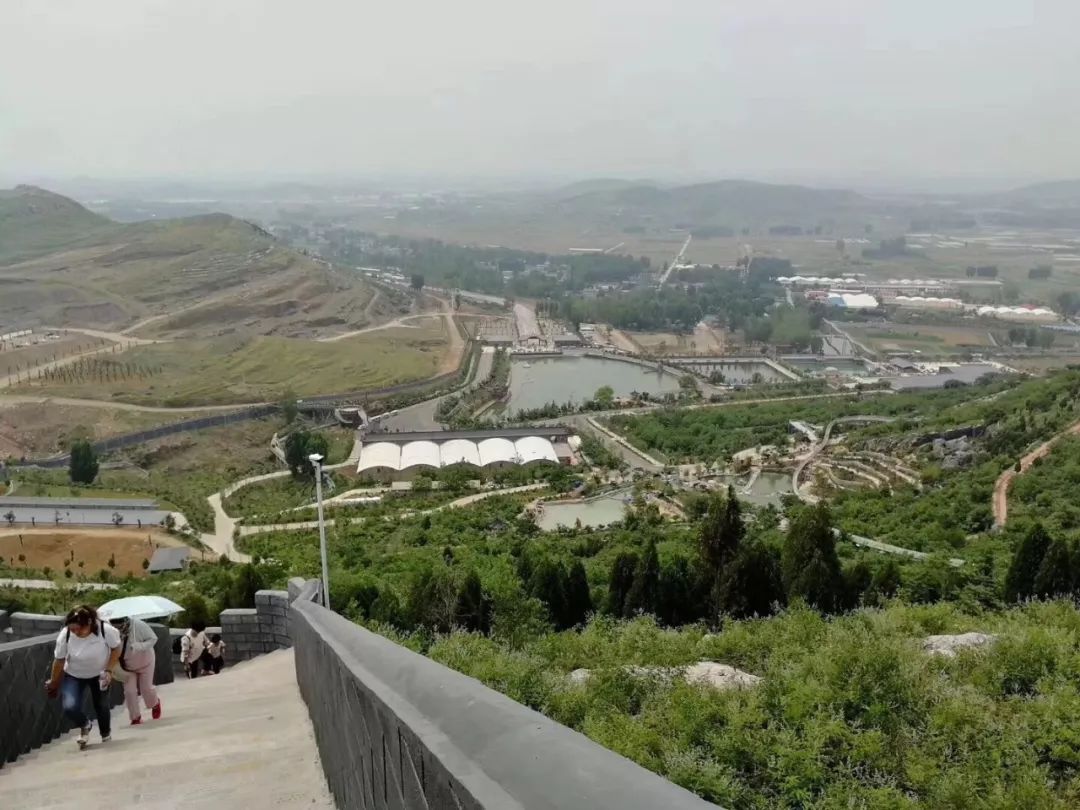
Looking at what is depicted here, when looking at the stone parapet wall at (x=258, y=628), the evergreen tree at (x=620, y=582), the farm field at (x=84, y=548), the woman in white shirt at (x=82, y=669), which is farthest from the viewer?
the farm field at (x=84, y=548)

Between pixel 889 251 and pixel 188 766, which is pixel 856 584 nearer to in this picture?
pixel 188 766

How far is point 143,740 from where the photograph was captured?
350 centimetres

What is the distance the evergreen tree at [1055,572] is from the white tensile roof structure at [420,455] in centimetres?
1877

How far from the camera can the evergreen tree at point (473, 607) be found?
809 cm

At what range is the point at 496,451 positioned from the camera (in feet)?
85.4

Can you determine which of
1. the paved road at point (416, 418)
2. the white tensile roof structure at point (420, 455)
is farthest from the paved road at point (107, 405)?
the white tensile roof structure at point (420, 455)

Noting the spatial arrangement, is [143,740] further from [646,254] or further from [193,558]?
[646,254]

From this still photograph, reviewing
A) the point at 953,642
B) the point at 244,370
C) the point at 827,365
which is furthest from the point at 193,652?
the point at 827,365

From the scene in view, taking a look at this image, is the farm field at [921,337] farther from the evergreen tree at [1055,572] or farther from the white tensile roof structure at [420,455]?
the evergreen tree at [1055,572]

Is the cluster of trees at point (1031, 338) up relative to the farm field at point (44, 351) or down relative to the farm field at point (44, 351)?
down

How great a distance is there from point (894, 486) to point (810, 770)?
Result: 16.8 meters

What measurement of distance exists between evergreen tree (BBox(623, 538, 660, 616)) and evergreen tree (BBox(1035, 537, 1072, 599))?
143 inches

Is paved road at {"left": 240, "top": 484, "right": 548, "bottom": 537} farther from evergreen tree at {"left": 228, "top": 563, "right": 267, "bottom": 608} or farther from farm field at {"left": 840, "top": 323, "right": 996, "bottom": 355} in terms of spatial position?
farm field at {"left": 840, "top": 323, "right": 996, "bottom": 355}

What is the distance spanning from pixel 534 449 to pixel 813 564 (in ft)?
58.9
